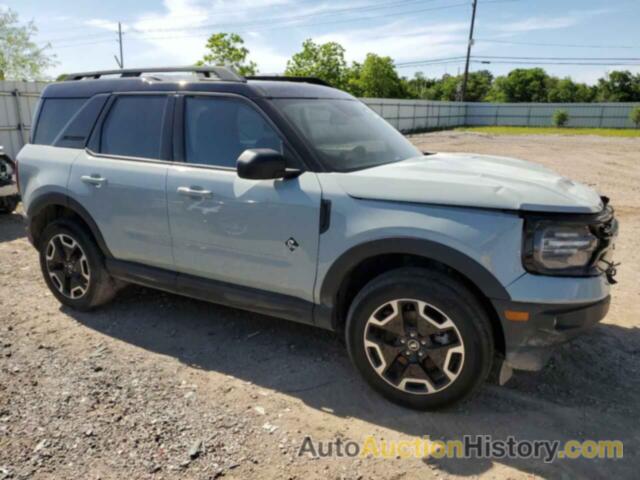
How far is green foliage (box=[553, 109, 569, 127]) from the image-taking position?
1842 inches

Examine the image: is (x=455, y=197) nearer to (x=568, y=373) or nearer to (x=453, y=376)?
(x=453, y=376)

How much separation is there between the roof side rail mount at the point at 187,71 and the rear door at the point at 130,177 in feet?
1.05

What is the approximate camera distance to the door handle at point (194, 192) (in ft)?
11.1

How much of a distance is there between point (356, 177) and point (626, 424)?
2.10 meters

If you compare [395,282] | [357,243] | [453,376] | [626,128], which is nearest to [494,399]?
[453,376]

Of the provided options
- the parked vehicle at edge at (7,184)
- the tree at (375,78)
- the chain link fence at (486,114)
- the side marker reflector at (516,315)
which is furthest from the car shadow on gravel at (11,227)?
the tree at (375,78)

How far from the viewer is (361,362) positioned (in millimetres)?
3074

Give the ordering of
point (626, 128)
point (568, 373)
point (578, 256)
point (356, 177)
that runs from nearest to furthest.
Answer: point (578, 256)
point (356, 177)
point (568, 373)
point (626, 128)

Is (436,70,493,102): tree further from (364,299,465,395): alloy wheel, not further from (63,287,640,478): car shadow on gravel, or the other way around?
(364,299,465,395): alloy wheel

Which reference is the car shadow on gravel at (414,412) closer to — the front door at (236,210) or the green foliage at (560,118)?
the front door at (236,210)

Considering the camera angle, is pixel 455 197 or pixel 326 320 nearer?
pixel 455 197

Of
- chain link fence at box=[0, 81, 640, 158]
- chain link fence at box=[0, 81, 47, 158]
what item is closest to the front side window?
chain link fence at box=[0, 81, 47, 158]

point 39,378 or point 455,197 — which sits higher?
point 455,197

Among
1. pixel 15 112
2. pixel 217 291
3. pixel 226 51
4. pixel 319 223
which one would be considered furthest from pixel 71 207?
pixel 226 51
